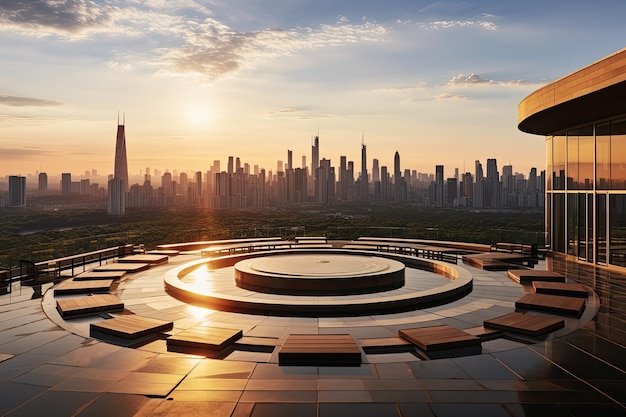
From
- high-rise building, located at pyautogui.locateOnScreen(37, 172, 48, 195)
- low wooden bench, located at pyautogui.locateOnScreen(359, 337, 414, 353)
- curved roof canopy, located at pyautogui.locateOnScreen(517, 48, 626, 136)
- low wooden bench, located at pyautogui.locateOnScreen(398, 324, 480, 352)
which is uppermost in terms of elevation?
high-rise building, located at pyautogui.locateOnScreen(37, 172, 48, 195)

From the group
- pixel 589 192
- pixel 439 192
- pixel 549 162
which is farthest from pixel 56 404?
pixel 439 192

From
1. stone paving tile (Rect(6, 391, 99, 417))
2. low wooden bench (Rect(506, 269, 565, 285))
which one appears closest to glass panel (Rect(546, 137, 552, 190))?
low wooden bench (Rect(506, 269, 565, 285))

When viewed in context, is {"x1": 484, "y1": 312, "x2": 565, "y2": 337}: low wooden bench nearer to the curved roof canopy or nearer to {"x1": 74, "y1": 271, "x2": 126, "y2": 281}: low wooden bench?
the curved roof canopy

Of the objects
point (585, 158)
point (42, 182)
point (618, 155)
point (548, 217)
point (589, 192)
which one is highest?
point (42, 182)

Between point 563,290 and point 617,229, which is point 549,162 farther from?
point 563,290

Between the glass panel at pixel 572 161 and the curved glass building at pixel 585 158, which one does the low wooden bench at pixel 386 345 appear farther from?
the glass panel at pixel 572 161

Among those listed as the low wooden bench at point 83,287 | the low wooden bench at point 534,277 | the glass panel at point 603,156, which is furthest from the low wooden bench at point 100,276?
the glass panel at point 603,156
